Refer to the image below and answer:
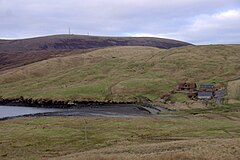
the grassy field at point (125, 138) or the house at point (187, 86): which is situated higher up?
the house at point (187, 86)

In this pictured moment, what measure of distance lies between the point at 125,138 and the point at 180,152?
24.0 m

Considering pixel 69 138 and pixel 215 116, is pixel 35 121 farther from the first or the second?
pixel 215 116

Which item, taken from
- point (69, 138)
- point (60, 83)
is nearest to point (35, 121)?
point (69, 138)

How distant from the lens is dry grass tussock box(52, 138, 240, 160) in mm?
41625

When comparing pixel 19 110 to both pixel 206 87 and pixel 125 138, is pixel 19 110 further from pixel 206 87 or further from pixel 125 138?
pixel 125 138

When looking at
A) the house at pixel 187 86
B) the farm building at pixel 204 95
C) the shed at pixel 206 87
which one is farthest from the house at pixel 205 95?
the house at pixel 187 86

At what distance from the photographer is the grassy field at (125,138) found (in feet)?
147

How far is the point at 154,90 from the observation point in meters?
149

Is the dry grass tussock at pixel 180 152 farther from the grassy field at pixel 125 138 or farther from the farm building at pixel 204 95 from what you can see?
the farm building at pixel 204 95

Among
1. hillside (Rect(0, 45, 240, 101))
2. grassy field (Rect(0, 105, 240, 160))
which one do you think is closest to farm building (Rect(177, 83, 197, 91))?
hillside (Rect(0, 45, 240, 101))

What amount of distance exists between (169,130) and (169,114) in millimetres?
33292

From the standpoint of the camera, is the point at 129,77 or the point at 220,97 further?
the point at 129,77

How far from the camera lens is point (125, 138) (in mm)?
66312

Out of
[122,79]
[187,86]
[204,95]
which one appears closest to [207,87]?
[204,95]
